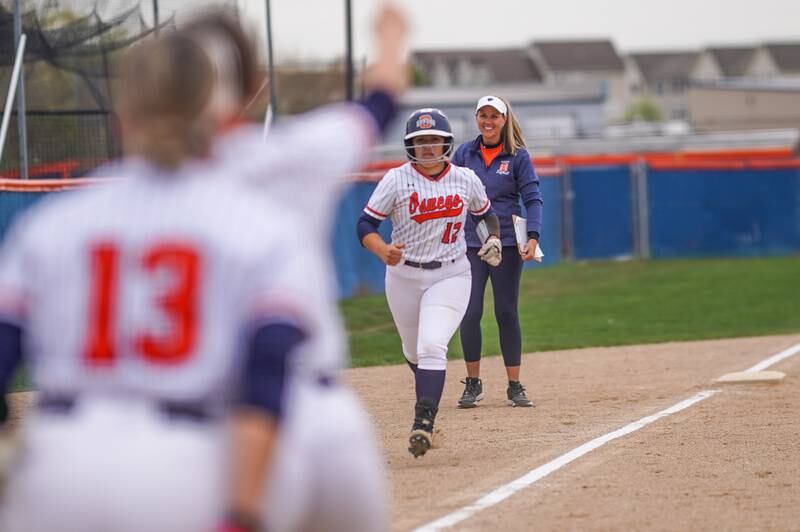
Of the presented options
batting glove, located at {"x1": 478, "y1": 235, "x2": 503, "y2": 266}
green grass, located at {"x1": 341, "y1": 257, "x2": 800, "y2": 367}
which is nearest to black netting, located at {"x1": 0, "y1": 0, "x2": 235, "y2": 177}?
green grass, located at {"x1": 341, "y1": 257, "x2": 800, "y2": 367}

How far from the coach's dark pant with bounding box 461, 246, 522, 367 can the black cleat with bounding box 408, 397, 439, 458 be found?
2.07 meters

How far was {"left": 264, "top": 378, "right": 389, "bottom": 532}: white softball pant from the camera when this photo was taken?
2.74 metres

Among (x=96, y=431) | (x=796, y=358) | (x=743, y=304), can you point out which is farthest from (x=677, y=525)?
(x=743, y=304)

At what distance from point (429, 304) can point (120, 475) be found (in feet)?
18.5

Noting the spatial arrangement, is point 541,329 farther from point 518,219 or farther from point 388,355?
point 518,219

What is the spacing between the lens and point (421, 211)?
8320mm

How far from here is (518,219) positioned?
9852 millimetres

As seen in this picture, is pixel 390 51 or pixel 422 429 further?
pixel 422 429

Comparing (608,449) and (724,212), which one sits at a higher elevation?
(724,212)

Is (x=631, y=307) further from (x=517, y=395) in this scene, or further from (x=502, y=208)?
(x=502, y=208)

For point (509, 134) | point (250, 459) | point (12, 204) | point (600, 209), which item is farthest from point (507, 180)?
point (600, 209)

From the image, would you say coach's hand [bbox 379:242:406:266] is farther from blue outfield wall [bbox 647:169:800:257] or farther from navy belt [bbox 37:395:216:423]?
blue outfield wall [bbox 647:169:800:257]

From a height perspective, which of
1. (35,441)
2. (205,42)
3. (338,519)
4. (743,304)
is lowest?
(743,304)

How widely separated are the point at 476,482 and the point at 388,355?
6.85 metres
